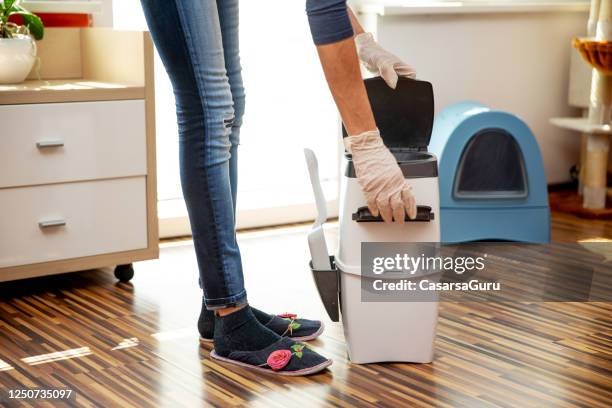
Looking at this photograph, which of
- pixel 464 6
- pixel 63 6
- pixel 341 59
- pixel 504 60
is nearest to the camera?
pixel 341 59

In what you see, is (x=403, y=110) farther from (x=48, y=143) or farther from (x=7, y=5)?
(x=7, y=5)

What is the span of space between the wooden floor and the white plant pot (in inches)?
19.3

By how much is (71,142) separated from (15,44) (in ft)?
0.89

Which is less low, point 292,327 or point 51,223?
point 51,223

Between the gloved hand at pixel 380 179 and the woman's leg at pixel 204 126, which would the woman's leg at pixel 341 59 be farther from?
the woman's leg at pixel 204 126

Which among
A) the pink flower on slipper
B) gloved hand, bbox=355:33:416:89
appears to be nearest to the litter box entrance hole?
gloved hand, bbox=355:33:416:89

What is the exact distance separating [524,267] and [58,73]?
4.18ft

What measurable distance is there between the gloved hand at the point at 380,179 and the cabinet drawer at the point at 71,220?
815 mm

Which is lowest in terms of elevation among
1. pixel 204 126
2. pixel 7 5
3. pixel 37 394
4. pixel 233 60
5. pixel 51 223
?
pixel 37 394

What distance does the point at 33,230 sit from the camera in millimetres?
2014

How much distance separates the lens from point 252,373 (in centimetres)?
155

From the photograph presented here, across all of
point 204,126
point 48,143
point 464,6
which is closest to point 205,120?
point 204,126

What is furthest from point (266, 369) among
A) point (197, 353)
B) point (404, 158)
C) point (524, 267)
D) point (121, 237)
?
point (524, 267)

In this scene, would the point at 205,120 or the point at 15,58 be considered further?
the point at 15,58
